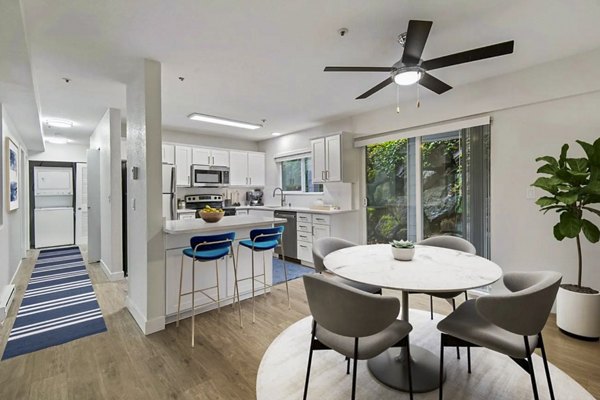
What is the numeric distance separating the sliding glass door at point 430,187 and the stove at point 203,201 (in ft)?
9.90

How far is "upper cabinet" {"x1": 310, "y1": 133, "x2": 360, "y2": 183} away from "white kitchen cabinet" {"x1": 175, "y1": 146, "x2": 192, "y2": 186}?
2444 mm

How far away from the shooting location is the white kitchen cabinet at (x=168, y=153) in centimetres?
525

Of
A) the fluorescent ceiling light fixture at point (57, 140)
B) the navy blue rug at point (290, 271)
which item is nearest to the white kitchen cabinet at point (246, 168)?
the navy blue rug at point (290, 271)

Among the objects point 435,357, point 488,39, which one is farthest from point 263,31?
point 435,357

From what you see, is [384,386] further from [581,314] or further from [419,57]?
[419,57]

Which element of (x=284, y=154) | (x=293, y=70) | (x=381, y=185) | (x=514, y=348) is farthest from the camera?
(x=284, y=154)

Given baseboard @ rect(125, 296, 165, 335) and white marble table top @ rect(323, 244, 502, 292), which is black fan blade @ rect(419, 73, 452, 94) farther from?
baseboard @ rect(125, 296, 165, 335)

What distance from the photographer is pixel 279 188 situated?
6.48 meters

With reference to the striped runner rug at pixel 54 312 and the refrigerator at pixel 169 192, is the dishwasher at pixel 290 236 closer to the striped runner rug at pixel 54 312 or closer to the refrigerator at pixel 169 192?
the refrigerator at pixel 169 192

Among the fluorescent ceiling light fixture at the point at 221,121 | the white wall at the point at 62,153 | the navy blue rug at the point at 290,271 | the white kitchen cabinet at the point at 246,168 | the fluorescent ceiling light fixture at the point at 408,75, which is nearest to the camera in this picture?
the fluorescent ceiling light fixture at the point at 408,75

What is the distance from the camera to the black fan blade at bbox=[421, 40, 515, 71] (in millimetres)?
1793

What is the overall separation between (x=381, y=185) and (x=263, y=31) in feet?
10.2

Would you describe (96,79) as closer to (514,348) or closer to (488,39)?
(488,39)

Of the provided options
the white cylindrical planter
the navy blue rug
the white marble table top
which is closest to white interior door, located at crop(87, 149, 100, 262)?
the navy blue rug
